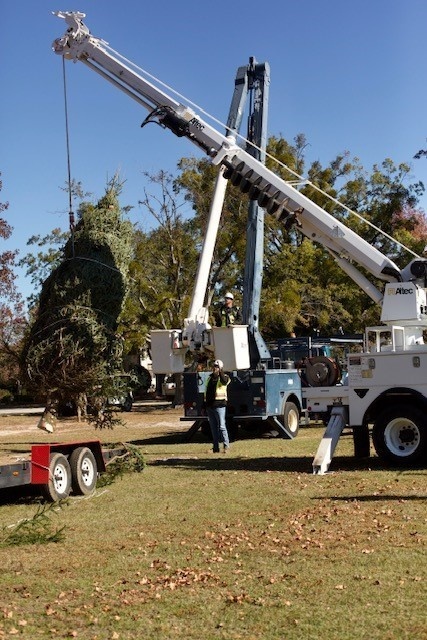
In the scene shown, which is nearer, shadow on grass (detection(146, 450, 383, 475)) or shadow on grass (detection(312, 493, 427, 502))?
shadow on grass (detection(312, 493, 427, 502))

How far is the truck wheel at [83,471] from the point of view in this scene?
39.5 ft

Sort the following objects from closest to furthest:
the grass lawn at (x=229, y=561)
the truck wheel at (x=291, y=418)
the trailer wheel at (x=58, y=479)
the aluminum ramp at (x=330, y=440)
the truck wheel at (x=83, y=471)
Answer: the grass lawn at (x=229, y=561) < the trailer wheel at (x=58, y=479) < the truck wheel at (x=83, y=471) < the aluminum ramp at (x=330, y=440) < the truck wheel at (x=291, y=418)

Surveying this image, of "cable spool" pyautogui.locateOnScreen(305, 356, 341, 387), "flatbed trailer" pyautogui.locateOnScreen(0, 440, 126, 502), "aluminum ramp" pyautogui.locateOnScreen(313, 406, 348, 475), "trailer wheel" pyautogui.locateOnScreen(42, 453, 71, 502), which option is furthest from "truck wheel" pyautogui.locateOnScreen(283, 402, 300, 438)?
"trailer wheel" pyautogui.locateOnScreen(42, 453, 71, 502)

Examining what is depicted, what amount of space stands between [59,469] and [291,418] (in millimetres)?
10028

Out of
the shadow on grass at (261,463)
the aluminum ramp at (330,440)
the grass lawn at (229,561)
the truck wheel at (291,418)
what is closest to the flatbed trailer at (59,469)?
the grass lawn at (229,561)

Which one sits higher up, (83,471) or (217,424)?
(217,424)

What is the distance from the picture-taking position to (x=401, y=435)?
14.0 meters

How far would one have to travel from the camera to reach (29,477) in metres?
11.0

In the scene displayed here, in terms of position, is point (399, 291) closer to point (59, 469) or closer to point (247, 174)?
point (247, 174)

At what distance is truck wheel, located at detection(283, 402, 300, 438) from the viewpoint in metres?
20.6

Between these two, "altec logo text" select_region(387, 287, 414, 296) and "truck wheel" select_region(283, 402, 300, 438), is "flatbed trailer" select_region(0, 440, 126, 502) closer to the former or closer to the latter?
"altec logo text" select_region(387, 287, 414, 296)

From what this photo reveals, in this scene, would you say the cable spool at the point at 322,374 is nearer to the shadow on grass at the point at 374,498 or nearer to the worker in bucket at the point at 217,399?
the worker in bucket at the point at 217,399

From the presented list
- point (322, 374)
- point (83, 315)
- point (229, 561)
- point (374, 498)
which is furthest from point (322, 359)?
point (229, 561)

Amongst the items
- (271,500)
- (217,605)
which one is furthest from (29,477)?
(217,605)
